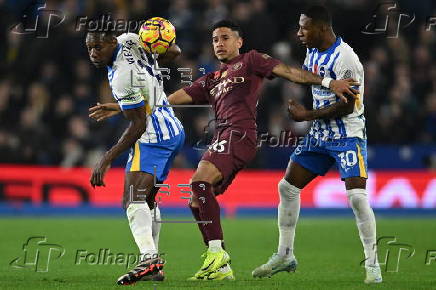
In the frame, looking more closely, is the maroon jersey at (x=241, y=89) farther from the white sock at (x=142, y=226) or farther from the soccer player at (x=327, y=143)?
the white sock at (x=142, y=226)

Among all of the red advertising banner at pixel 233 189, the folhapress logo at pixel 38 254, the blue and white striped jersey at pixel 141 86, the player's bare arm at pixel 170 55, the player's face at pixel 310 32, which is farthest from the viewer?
the red advertising banner at pixel 233 189

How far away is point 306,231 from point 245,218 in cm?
293

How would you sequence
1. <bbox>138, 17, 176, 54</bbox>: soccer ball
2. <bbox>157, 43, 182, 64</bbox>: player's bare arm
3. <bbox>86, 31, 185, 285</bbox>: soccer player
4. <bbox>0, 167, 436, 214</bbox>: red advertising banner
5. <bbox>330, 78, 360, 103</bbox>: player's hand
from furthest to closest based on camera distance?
1. <bbox>0, 167, 436, 214</bbox>: red advertising banner
2. <bbox>157, 43, 182, 64</bbox>: player's bare arm
3. <bbox>138, 17, 176, 54</bbox>: soccer ball
4. <bbox>330, 78, 360, 103</bbox>: player's hand
5. <bbox>86, 31, 185, 285</bbox>: soccer player

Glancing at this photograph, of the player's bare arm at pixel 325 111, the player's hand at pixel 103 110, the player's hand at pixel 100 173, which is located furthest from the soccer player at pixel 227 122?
the player's hand at pixel 100 173

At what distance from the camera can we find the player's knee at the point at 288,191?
9.12 m

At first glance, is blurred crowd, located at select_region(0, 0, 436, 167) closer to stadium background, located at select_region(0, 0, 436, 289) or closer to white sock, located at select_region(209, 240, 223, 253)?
stadium background, located at select_region(0, 0, 436, 289)

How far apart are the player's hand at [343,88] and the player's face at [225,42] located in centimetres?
107

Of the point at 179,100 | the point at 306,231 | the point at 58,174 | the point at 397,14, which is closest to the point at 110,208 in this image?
the point at 58,174

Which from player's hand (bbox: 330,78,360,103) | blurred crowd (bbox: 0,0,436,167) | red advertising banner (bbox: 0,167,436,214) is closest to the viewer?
player's hand (bbox: 330,78,360,103)

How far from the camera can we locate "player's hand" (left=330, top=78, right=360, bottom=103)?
330 inches

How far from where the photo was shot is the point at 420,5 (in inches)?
784

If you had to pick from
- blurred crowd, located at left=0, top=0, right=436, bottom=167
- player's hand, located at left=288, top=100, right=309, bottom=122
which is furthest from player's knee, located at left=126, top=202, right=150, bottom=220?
blurred crowd, located at left=0, top=0, right=436, bottom=167

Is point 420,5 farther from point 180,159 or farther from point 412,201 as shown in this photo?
point 180,159

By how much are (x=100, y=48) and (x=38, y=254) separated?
3.32 m
